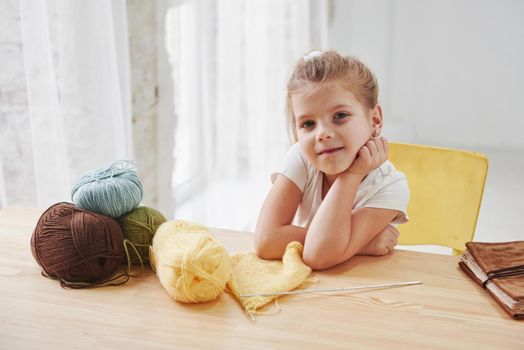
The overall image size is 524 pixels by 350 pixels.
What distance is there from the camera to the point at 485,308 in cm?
117

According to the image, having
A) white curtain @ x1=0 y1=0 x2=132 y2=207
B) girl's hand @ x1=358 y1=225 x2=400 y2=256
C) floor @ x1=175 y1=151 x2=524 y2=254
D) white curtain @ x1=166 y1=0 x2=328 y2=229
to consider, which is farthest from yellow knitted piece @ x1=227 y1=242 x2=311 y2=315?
floor @ x1=175 y1=151 x2=524 y2=254

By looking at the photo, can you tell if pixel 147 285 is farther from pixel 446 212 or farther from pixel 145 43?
pixel 145 43

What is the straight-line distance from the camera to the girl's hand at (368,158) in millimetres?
1327

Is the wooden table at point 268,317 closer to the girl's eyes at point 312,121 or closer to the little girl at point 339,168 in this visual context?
the little girl at point 339,168

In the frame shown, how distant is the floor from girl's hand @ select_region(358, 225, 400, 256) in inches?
57.2

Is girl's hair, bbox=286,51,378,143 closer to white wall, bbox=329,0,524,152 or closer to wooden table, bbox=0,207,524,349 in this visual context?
wooden table, bbox=0,207,524,349

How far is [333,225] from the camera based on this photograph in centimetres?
132

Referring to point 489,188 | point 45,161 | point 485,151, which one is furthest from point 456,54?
point 45,161

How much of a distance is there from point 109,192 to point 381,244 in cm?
Result: 57

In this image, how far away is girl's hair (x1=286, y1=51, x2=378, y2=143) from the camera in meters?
1.32

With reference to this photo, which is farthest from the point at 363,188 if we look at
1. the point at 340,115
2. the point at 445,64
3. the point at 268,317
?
the point at 445,64

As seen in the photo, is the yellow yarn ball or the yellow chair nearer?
the yellow yarn ball

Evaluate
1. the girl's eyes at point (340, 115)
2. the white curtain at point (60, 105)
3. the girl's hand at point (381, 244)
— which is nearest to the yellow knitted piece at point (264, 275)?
the girl's hand at point (381, 244)

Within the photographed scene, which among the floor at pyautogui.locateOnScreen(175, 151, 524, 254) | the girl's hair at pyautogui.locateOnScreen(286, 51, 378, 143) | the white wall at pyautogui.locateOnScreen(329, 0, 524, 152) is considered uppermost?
the girl's hair at pyautogui.locateOnScreen(286, 51, 378, 143)
